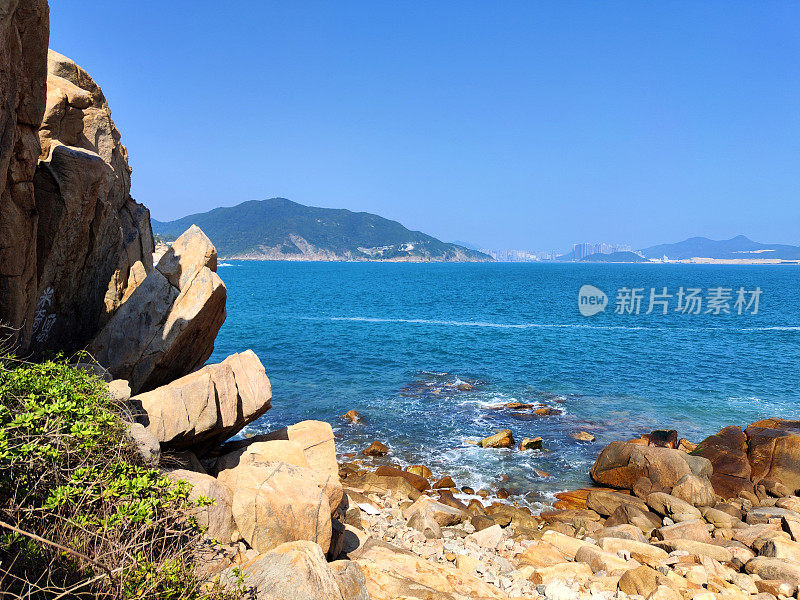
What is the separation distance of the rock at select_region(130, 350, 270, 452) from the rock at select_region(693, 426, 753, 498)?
2204 centimetres

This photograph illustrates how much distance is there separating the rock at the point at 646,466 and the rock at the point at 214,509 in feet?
63.3

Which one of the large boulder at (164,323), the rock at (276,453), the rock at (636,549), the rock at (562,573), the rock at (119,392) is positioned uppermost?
the large boulder at (164,323)

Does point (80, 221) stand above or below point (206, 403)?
above

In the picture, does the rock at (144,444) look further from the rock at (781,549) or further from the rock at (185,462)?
the rock at (781,549)

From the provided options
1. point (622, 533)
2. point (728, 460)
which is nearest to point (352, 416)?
point (622, 533)

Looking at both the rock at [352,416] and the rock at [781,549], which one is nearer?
the rock at [781,549]

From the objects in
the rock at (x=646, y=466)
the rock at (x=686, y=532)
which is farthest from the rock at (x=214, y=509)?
the rock at (x=646, y=466)

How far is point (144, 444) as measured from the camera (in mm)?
10828

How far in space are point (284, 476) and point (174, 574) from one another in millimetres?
4223

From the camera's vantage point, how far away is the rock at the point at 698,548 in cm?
1665

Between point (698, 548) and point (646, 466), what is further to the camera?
point (646, 466)

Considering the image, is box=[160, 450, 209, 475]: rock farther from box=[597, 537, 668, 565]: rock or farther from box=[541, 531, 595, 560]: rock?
box=[597, 537, 668, 565]: rock

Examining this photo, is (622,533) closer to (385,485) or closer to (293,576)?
(385,485)

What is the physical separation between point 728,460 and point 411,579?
20.8 m
